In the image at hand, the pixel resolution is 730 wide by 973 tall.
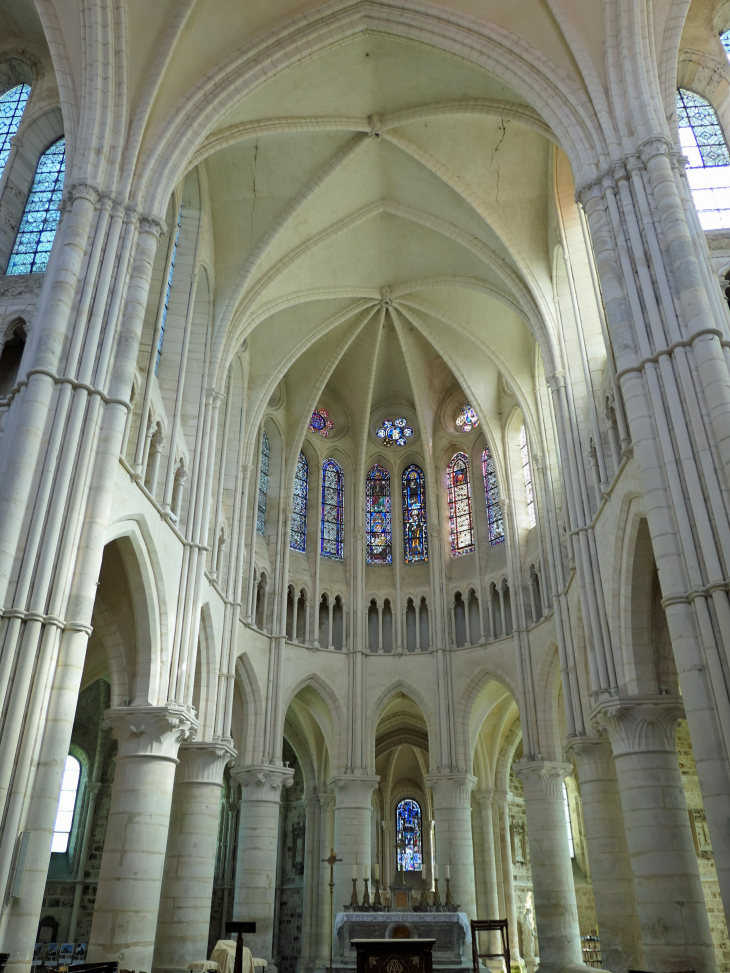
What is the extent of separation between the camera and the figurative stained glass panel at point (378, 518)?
25719mm

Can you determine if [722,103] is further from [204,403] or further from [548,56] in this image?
[204,403]

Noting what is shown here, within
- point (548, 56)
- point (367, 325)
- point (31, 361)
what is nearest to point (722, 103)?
point (548, 56)

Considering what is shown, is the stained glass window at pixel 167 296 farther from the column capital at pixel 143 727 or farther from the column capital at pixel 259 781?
the column capital at pixel 259 781

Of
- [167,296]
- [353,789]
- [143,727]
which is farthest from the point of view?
[353,789]

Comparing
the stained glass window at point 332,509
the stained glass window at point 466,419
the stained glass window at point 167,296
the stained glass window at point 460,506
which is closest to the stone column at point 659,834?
the stained glass window at point 167,296

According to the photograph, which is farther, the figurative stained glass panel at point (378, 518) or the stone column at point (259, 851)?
the figurative stained glass panel at point (378, 518)

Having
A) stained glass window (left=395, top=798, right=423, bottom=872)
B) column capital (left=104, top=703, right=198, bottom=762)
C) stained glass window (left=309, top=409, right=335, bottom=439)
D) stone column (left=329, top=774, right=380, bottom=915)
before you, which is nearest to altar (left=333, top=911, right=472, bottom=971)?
stone column (left=329, top=774, right=380, bottom=915)

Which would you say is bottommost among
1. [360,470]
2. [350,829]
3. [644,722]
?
[350,829]

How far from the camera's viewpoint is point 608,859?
1481cm

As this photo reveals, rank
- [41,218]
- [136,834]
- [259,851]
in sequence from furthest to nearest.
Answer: [259,851]
[41,218]
[136,834]

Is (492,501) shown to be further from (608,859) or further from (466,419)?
(608,859)

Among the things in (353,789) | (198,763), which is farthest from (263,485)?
(198,763)

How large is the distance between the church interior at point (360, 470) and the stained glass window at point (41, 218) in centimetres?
11

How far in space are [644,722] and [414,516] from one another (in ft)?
46.0
